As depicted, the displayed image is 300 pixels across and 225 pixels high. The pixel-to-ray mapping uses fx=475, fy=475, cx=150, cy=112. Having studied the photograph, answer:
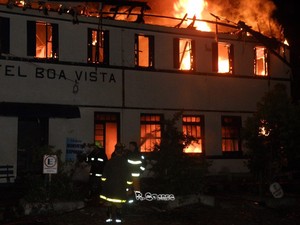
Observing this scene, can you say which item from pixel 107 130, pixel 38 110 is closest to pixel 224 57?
pixel 107 130

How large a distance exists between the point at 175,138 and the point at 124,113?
5031mm

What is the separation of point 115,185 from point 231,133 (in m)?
12.0

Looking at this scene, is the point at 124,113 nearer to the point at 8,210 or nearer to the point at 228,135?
the point at 228,135

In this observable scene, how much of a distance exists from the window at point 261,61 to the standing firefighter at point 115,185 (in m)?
13.5

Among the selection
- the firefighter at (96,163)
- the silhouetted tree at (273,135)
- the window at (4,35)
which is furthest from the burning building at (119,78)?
the silhouetted tree at (273,135)

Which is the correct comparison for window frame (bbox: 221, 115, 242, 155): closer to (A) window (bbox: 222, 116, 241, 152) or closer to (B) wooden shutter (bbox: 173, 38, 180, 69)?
(A) window (bbox: 222, 116, 241, 152)

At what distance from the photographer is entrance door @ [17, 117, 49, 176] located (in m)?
17.1

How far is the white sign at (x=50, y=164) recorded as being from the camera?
40.7 feet

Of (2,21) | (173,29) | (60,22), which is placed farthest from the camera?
(173,29)

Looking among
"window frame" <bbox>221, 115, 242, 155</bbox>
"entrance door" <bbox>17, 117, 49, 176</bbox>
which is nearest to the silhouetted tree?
"window frame" <bbox>221, 115, 242, 155</bbox>

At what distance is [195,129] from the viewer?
66.7 ft

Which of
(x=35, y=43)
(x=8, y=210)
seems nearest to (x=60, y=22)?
(x=35, y=43)

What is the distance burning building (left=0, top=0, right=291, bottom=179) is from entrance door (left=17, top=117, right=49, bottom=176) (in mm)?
36

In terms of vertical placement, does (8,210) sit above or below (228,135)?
below
